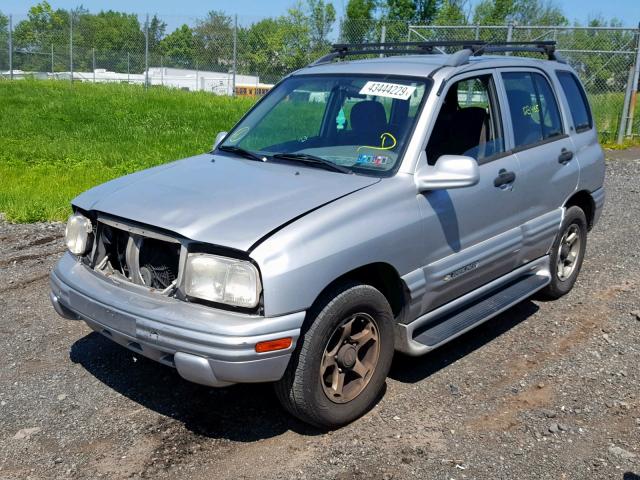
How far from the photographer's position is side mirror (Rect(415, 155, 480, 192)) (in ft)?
13.5

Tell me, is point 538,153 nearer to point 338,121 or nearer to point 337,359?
point 338,121

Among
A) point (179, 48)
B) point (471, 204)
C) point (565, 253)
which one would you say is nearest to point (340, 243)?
point (471, 204)

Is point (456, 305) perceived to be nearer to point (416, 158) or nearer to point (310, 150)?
point (416, 158)

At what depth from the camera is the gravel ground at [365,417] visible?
12.1 ft

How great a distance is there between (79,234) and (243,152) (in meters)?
1.24

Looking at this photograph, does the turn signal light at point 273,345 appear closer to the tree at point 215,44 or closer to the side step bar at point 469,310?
the side step bar at point 469,310

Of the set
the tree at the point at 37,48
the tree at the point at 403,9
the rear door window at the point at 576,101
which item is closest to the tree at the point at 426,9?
the tree at the point at 403,9

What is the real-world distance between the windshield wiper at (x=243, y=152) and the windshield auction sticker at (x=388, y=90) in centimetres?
80

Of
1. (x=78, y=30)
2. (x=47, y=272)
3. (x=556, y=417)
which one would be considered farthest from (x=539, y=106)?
(x=78, y=30)

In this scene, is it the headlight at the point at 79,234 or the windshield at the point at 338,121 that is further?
the windshield at the point at 338,121

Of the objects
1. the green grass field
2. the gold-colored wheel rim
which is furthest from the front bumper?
the green grass field

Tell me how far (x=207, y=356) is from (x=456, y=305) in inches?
72.9

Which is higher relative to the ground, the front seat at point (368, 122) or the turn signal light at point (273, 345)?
the front seat at point (368, 122)

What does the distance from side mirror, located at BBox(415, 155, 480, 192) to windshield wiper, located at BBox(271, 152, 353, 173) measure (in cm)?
44
